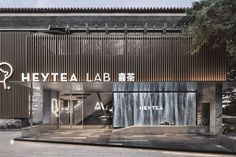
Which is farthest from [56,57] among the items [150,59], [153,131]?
[153,131]

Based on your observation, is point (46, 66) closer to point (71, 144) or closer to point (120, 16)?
point (71, 144)

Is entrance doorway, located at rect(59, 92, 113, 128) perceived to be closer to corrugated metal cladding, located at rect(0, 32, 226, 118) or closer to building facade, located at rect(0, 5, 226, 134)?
building facade, located at rect(0, 5, 226, 134)

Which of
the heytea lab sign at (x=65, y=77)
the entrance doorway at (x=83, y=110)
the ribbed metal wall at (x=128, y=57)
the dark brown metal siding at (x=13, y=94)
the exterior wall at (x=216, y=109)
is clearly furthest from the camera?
the entrance doorway at (x=83, y=110)

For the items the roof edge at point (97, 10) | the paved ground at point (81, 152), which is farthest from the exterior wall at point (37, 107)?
the paved ground at point (81, 152)

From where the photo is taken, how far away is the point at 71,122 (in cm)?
3219

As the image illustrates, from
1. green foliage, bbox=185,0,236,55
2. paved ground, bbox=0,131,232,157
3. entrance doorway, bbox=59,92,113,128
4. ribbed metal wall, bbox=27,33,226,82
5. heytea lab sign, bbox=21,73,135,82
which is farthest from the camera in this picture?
entrance doorway, bbox=59,92,113,128

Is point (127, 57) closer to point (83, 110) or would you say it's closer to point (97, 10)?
point (97, 10)

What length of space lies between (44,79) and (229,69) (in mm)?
11082

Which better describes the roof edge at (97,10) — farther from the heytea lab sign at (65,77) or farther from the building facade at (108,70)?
the heytea lab sign at (65,77)

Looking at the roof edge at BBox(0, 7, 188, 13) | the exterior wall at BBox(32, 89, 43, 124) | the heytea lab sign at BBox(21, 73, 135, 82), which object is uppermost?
the roof edge at BBox(0, 7, 188, 13)

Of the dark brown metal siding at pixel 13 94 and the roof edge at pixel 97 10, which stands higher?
the roof edge at pixel 97 10

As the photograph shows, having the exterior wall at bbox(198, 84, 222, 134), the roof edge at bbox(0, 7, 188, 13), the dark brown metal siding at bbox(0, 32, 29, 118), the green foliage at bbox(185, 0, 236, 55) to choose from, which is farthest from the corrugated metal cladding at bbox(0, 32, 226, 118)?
the roof edge at bbox(0, 7, 188, 13)

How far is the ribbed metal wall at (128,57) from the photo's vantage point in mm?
23391

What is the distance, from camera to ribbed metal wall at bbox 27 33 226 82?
2339 centimetres
